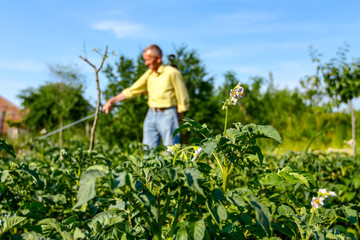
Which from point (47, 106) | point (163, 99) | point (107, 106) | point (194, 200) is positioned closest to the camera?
point (194, 200)

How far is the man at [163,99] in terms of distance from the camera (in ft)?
15.0

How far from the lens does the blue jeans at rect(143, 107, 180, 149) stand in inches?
180

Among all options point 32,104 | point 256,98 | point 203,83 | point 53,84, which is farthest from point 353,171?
point 32,104

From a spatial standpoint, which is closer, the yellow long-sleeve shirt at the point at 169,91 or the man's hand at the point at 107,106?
the man's hand at the point at 107,106

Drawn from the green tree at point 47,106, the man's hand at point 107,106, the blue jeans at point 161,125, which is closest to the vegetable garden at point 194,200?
the man's hand at point 107,106

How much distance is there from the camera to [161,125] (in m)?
4.61

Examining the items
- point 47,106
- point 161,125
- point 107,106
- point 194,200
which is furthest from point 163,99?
point 47,106

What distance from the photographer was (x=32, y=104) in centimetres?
1753

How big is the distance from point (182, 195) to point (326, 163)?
2152 mm

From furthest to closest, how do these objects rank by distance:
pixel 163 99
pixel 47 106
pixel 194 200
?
pixel 47 106, pixel 163 99, pixel 194 200

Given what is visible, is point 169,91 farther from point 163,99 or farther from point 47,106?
point 47,106

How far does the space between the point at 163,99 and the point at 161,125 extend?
13.7 inches

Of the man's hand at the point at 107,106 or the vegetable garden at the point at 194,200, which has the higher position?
the man's hand at the point at 107,106

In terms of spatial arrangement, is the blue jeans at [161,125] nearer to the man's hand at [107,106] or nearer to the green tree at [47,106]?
the man's hand at [107,106]
